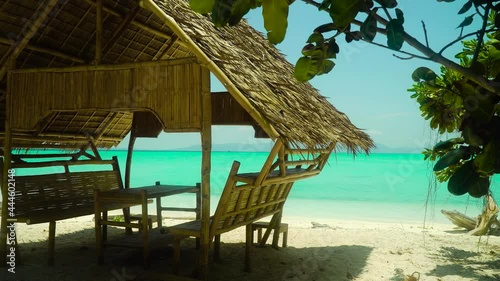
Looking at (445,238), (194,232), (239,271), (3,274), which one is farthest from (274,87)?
(445,238)

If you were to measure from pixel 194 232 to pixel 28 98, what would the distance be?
8.20 feet

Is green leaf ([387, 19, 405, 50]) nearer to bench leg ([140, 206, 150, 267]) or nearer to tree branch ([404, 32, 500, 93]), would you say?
tree branch ([404, 32, 500, 93])

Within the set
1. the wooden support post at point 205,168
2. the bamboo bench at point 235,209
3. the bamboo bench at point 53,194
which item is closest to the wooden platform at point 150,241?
the bamboo bench at point 235,209

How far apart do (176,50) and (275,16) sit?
570 centimetres

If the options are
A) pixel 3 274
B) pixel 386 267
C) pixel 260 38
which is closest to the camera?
pixel 3 274

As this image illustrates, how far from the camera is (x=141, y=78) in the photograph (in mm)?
4250

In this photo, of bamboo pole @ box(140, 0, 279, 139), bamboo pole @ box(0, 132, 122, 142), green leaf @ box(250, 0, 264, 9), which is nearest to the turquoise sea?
bamboo pole @ box(140, 0, 279, 139)

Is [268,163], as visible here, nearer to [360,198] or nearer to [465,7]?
[465,7]

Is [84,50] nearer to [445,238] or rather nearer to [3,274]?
[3,274]

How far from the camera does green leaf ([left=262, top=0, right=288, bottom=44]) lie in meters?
1.01

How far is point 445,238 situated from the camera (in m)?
6.83

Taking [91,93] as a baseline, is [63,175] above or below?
below

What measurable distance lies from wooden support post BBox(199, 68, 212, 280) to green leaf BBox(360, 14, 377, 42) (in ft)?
9.73

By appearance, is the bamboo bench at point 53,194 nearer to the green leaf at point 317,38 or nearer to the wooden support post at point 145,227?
the wooden support post at point 145,227
